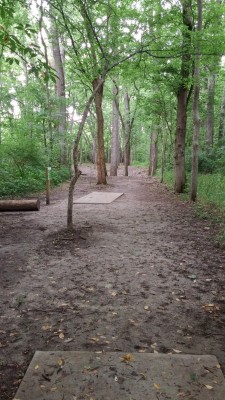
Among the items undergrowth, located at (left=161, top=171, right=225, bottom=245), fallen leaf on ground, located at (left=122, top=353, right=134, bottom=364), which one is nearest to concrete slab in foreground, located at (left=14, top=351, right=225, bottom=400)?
fallen leaf on ground, located at (left=122, top=353, right=134, bottom=364)

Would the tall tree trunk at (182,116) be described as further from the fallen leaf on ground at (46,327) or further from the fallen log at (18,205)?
the fallen leaf on ground at (46,327)

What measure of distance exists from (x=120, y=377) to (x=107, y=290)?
5.41 ft

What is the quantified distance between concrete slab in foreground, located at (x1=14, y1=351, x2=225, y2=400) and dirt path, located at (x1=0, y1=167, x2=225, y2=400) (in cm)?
17

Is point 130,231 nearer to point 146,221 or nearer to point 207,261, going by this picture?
point 146,221

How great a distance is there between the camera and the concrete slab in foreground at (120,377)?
2289 mm

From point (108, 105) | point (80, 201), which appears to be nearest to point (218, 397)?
point (80, 201)

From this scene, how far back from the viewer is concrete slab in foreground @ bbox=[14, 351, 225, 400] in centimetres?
229

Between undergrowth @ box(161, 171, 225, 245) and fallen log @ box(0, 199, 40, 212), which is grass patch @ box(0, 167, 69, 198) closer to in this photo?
fallen log @ box(0, 199, 40, 212)

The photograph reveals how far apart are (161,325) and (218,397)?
1.06 metres

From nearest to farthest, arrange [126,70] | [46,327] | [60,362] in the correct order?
1. [60,362]
2. [46,327]
3. [126,70]

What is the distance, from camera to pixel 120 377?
2.46 m

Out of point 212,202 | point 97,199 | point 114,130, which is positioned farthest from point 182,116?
point 114,130

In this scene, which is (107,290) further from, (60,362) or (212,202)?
(212,202)

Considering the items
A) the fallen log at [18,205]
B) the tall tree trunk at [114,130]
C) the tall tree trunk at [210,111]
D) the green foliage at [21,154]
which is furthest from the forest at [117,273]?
the tall tree trunk at [114,130]
